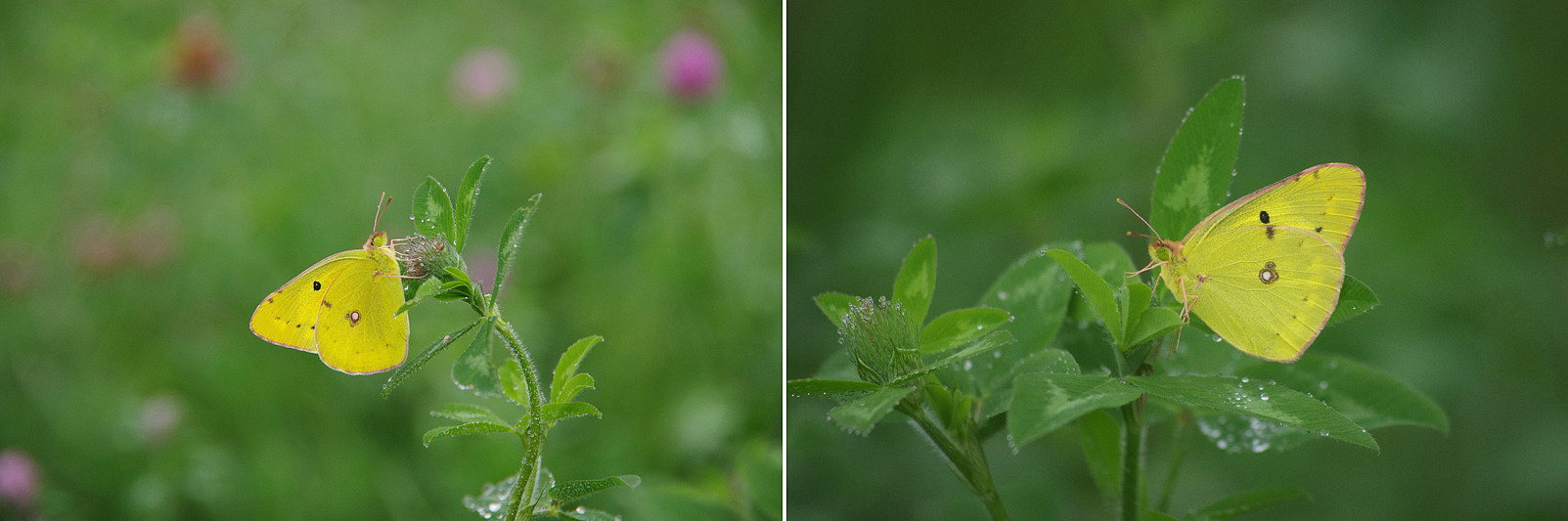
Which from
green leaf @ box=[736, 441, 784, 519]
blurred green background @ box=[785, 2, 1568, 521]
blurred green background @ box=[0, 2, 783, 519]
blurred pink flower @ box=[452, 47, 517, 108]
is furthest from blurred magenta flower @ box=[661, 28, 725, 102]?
green leaf @ box=[736, 441, 784, 519]

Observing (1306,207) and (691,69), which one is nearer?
(1306,207)

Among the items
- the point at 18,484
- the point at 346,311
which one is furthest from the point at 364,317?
the point at 18,484

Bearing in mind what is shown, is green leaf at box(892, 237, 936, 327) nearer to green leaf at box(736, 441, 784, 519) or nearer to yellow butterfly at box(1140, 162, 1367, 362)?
yellow butterfly at box(1140, 162, 1367, 362)

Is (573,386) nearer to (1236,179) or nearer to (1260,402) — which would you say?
(1260,402)

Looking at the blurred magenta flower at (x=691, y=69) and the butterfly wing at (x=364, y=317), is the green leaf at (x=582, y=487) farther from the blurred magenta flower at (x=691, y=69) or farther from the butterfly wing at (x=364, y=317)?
the blurred magenta flower at (x=691, y=69)

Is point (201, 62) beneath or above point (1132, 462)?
above

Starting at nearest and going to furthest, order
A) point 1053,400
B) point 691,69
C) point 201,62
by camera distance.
Answer: point 1053,400
point 691,69
point 201,62

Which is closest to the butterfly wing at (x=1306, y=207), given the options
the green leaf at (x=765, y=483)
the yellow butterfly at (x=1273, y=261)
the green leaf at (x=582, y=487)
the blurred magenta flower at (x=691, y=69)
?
the yellow butterfly at (x=1273, y=261)

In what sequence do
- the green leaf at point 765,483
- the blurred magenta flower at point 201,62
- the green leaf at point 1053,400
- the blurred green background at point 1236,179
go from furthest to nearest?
the blurred magenta flower at point 201,62 → the blurred green background at point 1236,179 → the green leaf at point 765,483 → the green leaf at point 1053,400
